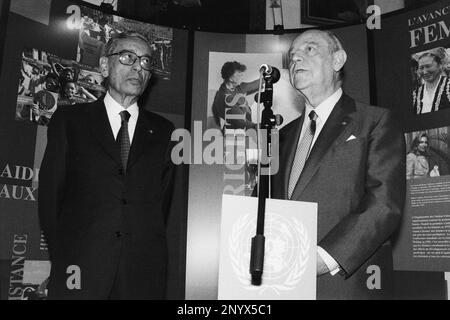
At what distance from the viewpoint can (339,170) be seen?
192cm

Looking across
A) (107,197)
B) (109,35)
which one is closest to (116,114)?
(107,197)

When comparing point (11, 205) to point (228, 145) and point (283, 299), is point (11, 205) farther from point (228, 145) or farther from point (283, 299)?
point (283, 299)

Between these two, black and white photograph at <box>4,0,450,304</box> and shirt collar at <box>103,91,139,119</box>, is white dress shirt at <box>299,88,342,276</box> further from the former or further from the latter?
shirt collar at <box>103,91,139,119</box>

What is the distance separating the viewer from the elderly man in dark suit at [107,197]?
1974 millimetres

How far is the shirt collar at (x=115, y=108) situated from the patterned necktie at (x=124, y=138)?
60 millimetres

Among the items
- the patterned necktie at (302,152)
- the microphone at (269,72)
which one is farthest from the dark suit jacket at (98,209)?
the microphone at (269,72)

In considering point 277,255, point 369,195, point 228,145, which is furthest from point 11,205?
point 369,195

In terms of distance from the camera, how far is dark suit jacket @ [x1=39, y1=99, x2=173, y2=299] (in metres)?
1.97

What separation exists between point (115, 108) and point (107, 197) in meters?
0.51

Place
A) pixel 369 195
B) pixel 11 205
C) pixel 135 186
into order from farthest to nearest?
1. pixel 11 205
2. pixel 135 186
3. pixel 369 195

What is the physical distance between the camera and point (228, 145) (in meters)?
2.80

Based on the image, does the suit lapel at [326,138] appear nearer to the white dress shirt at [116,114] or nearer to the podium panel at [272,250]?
the podium panel at [272,250]
